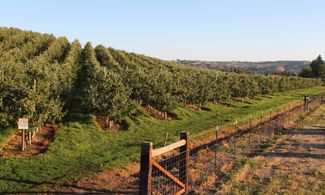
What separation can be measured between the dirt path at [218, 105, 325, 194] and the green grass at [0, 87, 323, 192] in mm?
5737

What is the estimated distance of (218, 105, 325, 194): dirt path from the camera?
44.5 feet

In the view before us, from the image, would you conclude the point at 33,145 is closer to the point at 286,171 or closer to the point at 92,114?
the point at 92,114

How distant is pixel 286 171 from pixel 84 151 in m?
10.3

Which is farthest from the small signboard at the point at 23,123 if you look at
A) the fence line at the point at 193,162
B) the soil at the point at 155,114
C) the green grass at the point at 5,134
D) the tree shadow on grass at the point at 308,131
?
the tree shadow on grass at the point at 308,131

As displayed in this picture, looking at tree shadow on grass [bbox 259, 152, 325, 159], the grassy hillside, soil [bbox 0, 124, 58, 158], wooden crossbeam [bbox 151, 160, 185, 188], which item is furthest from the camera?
soil [bbox 0, 124, 58, 158]

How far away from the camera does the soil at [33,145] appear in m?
19.9

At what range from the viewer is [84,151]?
21031mm

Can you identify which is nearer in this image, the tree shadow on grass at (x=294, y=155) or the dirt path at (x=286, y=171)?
the dirt path at (x=286, y=171)

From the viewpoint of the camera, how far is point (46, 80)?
74.7ft

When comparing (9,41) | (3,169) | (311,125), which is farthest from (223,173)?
(9,41)

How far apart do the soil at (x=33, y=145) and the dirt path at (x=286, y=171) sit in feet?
35.5

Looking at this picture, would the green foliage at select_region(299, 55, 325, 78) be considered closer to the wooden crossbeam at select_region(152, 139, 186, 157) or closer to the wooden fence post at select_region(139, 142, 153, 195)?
the wooden crossbeam at select_region(152, 139, 186, 157)

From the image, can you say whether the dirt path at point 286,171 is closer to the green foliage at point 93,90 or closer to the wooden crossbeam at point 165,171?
the wooden crossbeam at point 165,171

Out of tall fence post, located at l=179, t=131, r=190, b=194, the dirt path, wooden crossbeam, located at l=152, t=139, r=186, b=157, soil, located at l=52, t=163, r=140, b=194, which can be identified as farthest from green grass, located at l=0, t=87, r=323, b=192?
the dirt path
